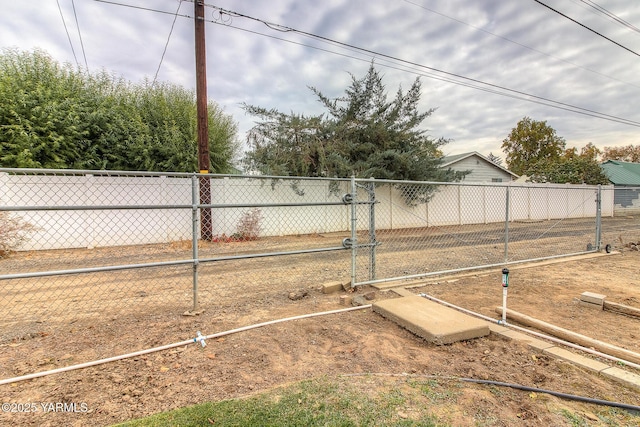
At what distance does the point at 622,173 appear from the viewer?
2997cm

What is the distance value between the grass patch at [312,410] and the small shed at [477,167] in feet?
63.7

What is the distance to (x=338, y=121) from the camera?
527 inches

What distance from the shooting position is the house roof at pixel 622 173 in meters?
28.5

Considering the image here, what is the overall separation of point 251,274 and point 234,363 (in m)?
3.54

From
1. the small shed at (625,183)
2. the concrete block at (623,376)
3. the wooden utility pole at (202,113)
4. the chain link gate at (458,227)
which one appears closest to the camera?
the concrete block at (623,376)

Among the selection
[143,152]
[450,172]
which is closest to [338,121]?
[450,172]

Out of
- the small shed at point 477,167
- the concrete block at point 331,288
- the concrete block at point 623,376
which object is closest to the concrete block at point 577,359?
the concrete block at point 623,376

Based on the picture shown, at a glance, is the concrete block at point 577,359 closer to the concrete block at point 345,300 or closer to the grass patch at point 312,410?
the grass patch at point 312,410

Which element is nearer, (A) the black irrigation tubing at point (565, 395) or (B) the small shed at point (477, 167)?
(A) the black irrigation tubing at point (565, 395)

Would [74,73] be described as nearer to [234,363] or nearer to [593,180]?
[234,363]

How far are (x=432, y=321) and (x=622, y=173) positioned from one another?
38.9 metres

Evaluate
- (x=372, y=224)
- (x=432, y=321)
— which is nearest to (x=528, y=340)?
(x=432, y=321)

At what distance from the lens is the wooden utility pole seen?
28.0 ft

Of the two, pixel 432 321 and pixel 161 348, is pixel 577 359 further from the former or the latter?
pixel 161 348
